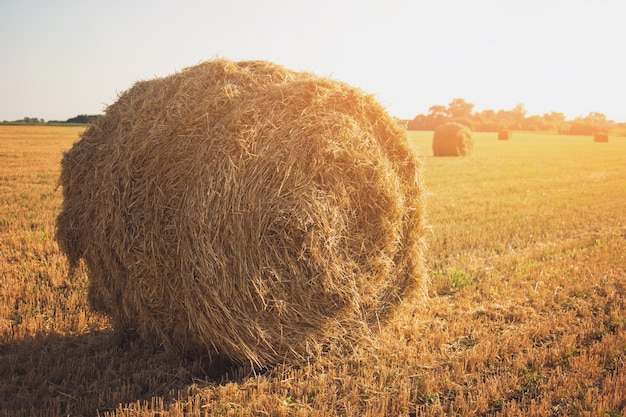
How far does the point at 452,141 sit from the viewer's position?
25.7m

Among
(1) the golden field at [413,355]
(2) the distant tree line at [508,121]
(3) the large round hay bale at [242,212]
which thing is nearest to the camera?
(1) the golden field at [413,355]

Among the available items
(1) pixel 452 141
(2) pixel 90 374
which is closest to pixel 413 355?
(2) pixel 90 374

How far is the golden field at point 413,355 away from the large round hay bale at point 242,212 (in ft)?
1.05

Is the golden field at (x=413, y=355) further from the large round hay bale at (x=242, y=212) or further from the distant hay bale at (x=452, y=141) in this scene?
the distant hay bale at (x=452, y=141)

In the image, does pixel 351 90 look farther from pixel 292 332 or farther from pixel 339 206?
pixel 292 332

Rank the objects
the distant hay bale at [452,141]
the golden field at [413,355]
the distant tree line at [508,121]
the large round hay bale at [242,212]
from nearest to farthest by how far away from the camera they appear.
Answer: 1. the golden field at [413,355]
2. the large round hay bale at [242,212]
3. the distant hay bale at [452,141]
4. the distant tree line at [508,121]

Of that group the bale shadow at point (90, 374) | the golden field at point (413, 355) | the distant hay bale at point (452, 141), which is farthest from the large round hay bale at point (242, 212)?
the distant hay bale at point (452, 141)

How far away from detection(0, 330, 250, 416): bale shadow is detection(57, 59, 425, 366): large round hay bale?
18 cm

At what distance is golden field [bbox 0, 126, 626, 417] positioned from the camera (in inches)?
149

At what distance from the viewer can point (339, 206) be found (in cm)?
450

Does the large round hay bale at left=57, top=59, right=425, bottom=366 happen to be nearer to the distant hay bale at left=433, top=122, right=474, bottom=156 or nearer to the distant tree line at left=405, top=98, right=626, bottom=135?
the distant hay bale at left=433, top=122, right=474, bottom=156

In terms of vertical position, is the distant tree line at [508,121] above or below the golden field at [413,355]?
above

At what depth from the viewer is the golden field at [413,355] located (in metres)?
3.79

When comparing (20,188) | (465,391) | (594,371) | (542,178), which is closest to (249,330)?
(465,391)
